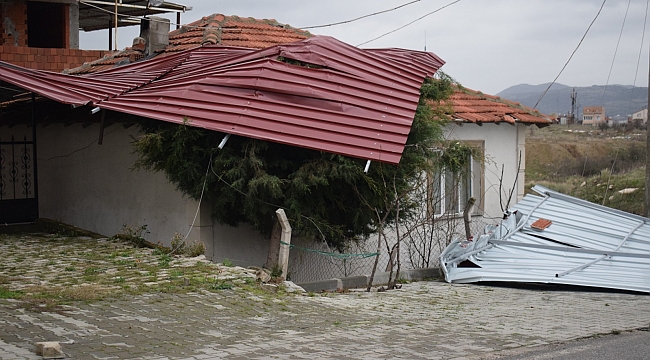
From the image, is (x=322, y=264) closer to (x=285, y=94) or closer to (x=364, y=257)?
(x=364, y=257)

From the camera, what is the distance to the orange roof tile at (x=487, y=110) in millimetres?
15688

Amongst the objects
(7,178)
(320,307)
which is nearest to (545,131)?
(7,178)

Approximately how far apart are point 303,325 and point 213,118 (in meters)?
4.19

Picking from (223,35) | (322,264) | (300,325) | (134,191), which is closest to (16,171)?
(134,191)

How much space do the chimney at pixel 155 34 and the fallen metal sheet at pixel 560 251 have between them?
867 cm

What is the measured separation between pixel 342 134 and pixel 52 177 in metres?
7.66

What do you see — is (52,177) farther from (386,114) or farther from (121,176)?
(386,114)

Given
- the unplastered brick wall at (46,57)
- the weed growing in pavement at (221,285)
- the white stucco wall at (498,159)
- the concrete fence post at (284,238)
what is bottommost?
the weed growing in pavement at (221,285)

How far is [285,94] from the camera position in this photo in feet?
37.4

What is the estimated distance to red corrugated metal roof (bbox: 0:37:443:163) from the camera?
10688mm

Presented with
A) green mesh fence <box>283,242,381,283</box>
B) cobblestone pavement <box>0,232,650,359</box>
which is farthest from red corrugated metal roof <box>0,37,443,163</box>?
cobblestone pavement <box>0,232,650,359</box>

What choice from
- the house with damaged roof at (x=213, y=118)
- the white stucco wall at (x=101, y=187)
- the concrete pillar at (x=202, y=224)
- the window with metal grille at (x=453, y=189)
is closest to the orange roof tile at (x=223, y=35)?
the house with damaged roof at (x=213, y=118)

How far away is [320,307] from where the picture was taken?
8.70 m

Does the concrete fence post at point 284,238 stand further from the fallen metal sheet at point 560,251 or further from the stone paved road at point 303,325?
the fallen metal sheet at point 560,251
